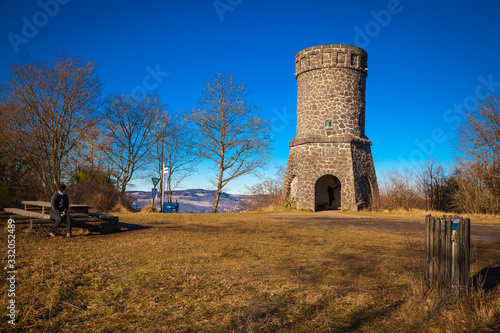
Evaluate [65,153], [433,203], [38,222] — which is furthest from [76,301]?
[433,203]

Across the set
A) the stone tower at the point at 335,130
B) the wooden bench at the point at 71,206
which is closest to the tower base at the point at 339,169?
the stone tower at the point at 335,130

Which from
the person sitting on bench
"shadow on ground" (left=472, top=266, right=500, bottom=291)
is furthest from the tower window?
the person sitting on bench

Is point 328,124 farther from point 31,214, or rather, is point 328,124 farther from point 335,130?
point 31,214

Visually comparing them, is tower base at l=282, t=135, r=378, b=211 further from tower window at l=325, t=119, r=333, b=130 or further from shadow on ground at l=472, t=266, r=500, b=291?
shadow on ground at l=472, t=266, r=500, b=291

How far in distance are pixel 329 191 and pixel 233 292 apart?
21.6 meters

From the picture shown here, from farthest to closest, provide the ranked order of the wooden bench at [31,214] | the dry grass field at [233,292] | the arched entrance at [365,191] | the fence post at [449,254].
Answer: the arched entrance at [365,191] < the wooden bench at [31,214] < the fence post at [449,254] < the dry grass field at [233,292]

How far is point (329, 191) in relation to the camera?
2519cm

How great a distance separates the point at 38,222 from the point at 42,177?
9940 millimetres

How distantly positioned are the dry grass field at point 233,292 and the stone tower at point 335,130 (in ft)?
43.7

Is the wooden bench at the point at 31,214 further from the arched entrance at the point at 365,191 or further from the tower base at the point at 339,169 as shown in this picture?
the arched entrance at the point at 365,191

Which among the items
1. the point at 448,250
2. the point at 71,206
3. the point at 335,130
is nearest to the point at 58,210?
the point at 71,206

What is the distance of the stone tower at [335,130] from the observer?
69.2ft

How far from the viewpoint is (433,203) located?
20.6 metres

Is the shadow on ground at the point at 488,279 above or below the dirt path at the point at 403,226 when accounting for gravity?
below
